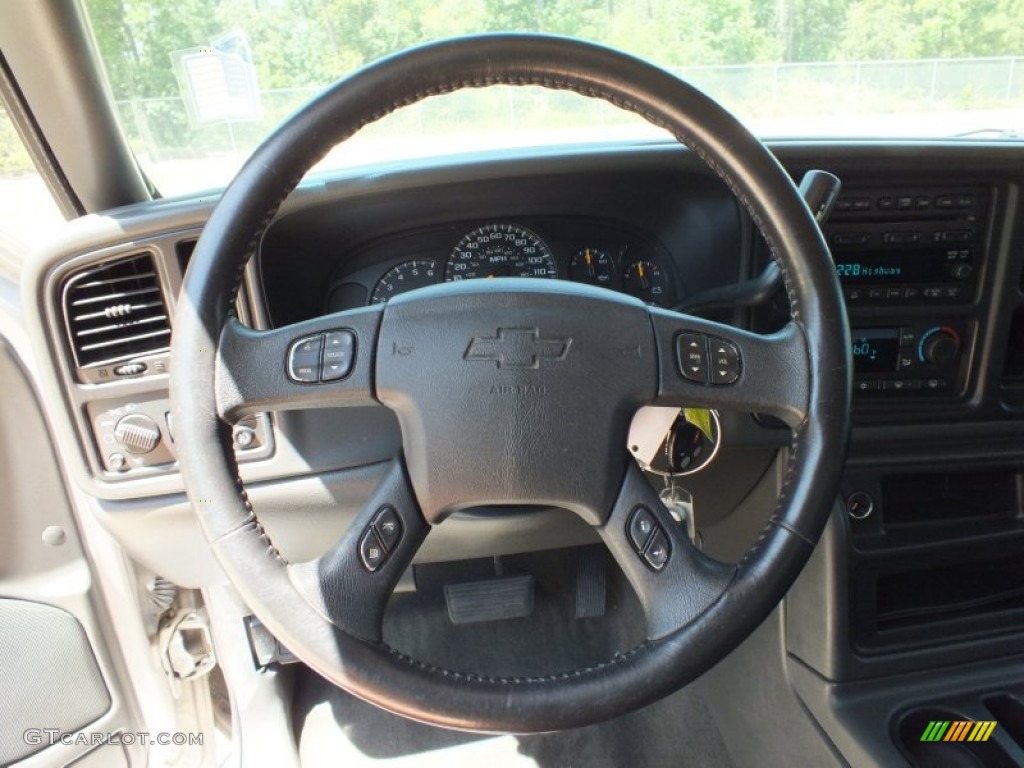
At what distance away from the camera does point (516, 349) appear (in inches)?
34.4

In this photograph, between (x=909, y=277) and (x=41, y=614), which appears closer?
(x=909, y=277)

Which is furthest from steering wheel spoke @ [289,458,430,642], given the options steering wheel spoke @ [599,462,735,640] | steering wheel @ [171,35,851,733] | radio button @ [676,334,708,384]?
radio button @ [676,334,708,384]

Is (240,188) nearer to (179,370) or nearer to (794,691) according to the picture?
(179,370)

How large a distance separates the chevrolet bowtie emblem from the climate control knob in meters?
0.85

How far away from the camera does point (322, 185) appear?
1.14m

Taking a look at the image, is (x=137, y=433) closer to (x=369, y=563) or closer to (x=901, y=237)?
(x=369, y=563)

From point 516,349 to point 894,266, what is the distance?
83 cm

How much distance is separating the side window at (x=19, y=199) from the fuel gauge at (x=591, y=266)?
2.77 ft

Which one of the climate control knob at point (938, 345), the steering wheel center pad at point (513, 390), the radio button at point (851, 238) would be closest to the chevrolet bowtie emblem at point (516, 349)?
the steering wheel center pad at point (513, 390)

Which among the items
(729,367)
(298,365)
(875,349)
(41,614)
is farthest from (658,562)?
(41,614)

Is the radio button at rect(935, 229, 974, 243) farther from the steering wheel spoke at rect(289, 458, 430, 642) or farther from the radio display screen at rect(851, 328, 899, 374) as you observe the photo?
the steering wheel spoke at rect(289, 458, 430, 642)

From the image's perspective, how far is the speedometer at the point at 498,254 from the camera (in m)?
1.34

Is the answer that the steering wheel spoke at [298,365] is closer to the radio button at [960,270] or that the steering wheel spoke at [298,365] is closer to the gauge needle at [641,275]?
the gauge needle at [641,275]

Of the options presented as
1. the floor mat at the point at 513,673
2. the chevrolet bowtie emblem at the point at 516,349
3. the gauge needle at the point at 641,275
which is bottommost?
the floor mat at the point at 513,673
